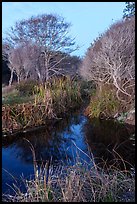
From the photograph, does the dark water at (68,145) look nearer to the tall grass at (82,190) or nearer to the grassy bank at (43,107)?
the grassy bank at (43,107)

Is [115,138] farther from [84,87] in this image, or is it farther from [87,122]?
[84,87]

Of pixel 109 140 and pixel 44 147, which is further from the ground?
pixel 109 140

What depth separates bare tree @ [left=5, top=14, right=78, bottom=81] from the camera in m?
11.5

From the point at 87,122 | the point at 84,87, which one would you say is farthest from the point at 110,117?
the point at 84,87

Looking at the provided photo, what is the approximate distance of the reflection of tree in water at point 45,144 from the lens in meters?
4.17

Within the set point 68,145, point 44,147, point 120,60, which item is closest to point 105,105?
point 120,60

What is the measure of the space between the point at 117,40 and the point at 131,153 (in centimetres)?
333

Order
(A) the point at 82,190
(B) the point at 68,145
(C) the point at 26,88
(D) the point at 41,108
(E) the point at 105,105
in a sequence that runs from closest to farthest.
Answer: (A) the point at 82,190, (B) the point at 68,145, (D) the point at 41,108, (E) the point at 105,105, (C) the point at 26,88

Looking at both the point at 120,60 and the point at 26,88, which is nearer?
the point at 120,60

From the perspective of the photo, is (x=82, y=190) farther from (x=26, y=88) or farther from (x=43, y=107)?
(x=26, y=88)

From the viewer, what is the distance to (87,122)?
6258 mm

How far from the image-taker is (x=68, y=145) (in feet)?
15.3

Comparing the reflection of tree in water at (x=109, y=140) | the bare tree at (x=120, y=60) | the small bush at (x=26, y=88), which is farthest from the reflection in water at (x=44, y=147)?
the small bush at (x=26, y=88)

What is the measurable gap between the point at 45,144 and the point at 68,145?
0.50 metres
